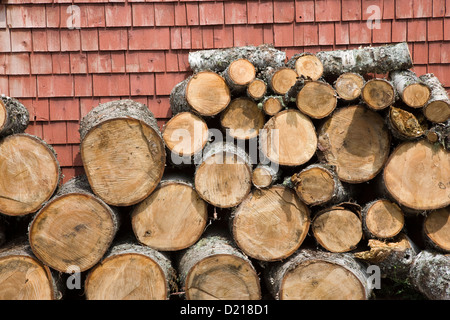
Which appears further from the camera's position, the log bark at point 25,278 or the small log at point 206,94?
the small log at point 206,94

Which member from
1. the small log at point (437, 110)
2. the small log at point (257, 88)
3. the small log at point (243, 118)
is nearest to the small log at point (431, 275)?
the small log at point (437, 110)

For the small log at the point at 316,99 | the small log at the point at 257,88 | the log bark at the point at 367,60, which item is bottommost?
the small log at the point at 316,99

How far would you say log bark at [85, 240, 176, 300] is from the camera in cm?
302

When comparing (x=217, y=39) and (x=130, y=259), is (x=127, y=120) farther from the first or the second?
(x=217, y=39)

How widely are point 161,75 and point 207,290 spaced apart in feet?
7.29

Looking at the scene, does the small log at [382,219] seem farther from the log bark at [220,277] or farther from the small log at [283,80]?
the small log at [283,80]

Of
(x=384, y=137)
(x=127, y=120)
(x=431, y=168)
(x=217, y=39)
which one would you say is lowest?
(x=431, y=168)

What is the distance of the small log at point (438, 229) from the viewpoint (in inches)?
130

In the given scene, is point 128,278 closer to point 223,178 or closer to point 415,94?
point 223,178

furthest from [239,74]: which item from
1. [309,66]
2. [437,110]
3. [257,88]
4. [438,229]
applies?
[438,229]

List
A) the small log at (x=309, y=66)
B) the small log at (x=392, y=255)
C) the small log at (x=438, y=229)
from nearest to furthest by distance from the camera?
the small log at (x=392, y=255) < the small log at (x=438, y=229) < the small log at (x=309, y=66)

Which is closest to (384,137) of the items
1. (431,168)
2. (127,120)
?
(431,168)

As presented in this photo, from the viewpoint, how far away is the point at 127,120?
300 centimetres

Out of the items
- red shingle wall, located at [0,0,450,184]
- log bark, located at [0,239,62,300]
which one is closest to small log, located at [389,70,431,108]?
red shingle wall, located at [0,0,450,184]
